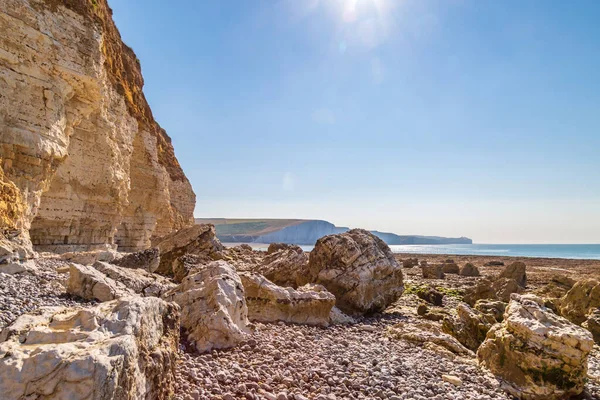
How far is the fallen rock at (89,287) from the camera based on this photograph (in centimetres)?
768

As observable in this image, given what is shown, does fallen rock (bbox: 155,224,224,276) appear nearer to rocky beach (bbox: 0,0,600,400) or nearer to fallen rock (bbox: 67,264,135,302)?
rocky beach (bbox: 0,0,600,400)

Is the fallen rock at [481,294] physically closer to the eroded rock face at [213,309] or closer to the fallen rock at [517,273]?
the fallen rock at [517,273]

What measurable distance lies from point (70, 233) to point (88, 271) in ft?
35.0

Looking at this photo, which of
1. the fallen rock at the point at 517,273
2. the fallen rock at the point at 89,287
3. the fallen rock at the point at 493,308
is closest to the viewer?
the fallen rock at the point at 89,287

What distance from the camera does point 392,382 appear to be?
574cm

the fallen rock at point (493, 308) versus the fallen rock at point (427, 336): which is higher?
the fallen rock at point (493, 308)

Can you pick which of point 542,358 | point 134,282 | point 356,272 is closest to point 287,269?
point 356,272

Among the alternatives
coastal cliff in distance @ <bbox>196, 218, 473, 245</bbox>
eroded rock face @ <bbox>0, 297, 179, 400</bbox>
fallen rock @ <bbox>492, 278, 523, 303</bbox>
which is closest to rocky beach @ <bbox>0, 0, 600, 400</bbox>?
eroded rock face @ <bbox>0, 297, 179, 400</bbox>

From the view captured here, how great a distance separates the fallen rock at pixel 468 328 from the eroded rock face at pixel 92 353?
25.8ft

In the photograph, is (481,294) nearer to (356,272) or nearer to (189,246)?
(356,272)

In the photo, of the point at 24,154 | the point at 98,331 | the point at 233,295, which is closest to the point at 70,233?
the point at 24,154

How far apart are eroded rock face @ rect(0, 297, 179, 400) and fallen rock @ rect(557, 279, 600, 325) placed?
45.1 ft

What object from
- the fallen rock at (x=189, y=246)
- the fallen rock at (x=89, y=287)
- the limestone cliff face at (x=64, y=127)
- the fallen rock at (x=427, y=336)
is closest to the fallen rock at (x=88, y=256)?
the limestone cliff face at (x=64, y=127)

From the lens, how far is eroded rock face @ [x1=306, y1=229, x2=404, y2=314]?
11.9m
